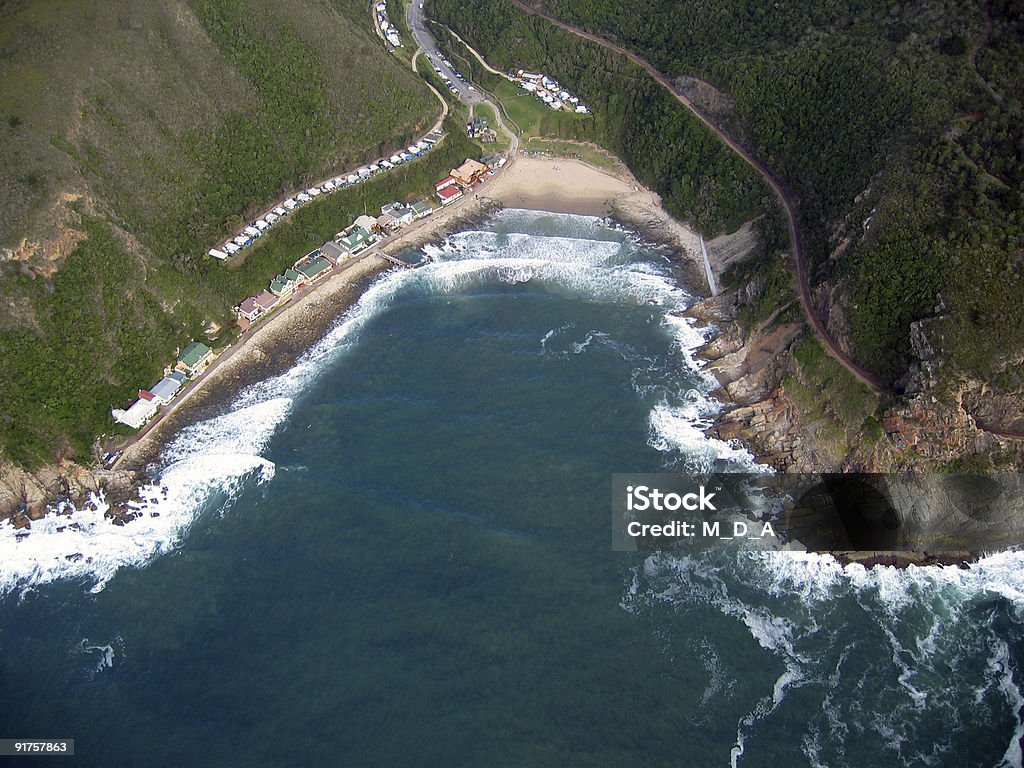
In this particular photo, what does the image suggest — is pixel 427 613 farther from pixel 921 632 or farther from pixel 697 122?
pixel 697 122

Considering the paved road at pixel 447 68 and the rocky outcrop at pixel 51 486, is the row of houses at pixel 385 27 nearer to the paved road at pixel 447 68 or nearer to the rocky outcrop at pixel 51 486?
the paved road at pixel 447 68

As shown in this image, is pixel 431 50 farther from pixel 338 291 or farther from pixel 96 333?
pixel 96 333

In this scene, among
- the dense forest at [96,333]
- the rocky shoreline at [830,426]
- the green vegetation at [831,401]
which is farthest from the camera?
the dense forest at [96,333]

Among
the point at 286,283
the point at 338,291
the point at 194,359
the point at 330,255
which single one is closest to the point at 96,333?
the point at 194,359

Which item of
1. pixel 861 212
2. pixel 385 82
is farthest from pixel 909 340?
pixel 385 82
